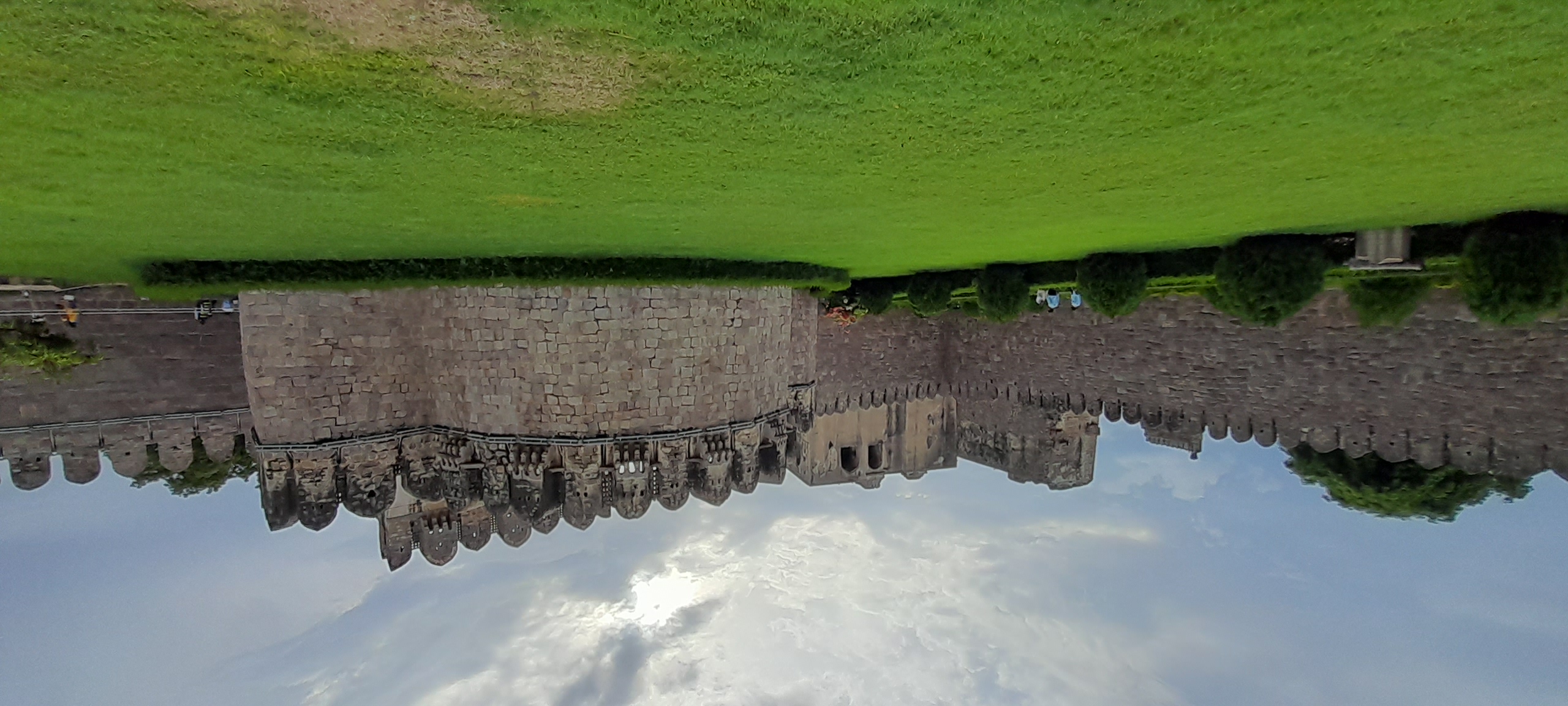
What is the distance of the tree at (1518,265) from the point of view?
6.82m

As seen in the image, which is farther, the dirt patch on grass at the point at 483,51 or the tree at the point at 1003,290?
the tree at the point at 1003,290

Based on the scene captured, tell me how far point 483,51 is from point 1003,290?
9.33m

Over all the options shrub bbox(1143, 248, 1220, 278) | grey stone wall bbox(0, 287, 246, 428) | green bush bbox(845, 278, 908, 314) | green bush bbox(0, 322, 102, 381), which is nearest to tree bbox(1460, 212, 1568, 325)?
shrub bbox(1143, 248, 1220, 278)

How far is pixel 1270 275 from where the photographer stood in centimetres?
820

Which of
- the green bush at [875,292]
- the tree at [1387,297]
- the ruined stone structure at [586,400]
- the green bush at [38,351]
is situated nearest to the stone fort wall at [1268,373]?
the ruined stone structure at [586,400]

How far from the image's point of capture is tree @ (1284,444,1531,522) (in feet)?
31.5

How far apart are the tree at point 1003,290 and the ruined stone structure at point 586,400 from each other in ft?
8.04

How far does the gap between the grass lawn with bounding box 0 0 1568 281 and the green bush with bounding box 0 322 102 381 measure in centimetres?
330

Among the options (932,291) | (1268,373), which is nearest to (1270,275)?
(1268,373)

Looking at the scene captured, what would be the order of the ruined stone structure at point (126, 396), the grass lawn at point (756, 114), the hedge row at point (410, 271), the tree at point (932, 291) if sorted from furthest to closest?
the tree at point (932, 291), the ruined stone structure at point (126, 396), the hedge row at point (410, 271), the grass lawn at point (756, 114)

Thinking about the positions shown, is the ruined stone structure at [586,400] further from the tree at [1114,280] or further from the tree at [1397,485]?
the tree at [1114,280]

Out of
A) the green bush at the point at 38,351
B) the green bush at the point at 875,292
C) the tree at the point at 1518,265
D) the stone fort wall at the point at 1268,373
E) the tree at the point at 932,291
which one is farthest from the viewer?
the green bush at the point at 875,292

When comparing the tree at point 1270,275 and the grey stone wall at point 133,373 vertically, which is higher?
the tree at point 1270,275

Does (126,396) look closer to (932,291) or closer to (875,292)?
(875,292)
